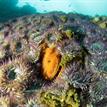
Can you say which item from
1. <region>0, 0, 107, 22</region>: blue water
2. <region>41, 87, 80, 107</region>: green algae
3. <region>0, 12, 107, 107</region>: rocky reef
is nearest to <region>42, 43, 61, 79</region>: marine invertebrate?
<region>0, 12, 107, 107</region>: rocky reef

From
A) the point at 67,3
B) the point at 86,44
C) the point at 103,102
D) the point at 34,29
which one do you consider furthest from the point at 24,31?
the point at 67,3

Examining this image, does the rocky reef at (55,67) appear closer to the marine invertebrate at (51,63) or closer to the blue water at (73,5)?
the marine invertebrate at (51,63)

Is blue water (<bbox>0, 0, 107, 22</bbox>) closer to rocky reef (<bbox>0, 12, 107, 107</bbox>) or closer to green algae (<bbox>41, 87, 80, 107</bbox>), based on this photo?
rocky reef (<bbox>0, 12, 107, 107</bbox>)

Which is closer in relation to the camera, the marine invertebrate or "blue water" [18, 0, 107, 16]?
the marine invertebrate

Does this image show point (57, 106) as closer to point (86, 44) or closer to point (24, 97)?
point (24, 97)

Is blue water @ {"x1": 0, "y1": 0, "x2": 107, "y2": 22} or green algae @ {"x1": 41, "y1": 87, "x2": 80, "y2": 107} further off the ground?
blue water @ {"x1": 0, "y1": 0, "x2": 107, "y2": 22}

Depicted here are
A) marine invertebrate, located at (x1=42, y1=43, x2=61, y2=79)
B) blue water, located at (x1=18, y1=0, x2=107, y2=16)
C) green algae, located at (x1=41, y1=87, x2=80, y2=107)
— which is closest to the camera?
green algae, located at (x1=41, y1=87, x2=80, y2=107)

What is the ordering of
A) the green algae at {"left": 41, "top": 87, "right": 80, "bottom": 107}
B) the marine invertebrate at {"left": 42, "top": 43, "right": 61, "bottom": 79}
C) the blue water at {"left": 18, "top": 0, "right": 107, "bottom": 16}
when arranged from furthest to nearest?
the blue water at {"left": 18, "top": 0, "right": 107, "bottom": 16} < the marine invertebrate at {"left": 42, "top": 43, "right": 61, "bottom": 79} < the green algae at {"left": 41, "top": 87, "right": 80, "bottom": 107}
